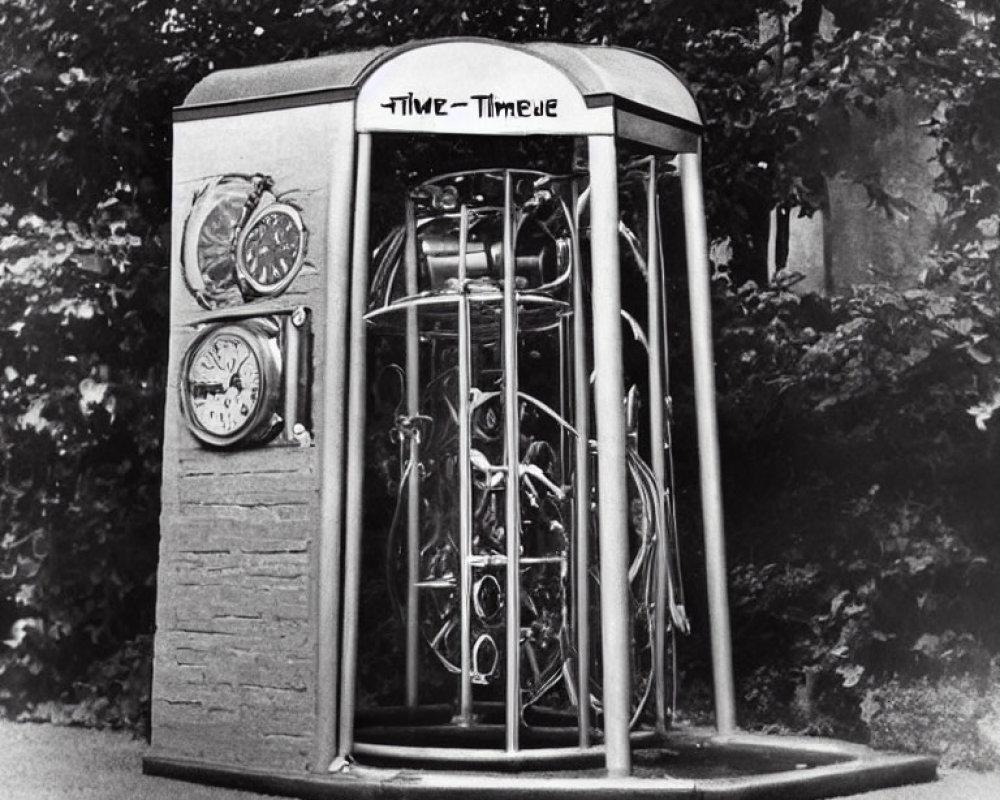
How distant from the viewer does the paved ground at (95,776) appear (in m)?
8.20

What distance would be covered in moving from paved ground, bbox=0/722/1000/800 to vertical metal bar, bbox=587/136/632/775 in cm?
114

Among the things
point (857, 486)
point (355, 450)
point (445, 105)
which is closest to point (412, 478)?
point (355, 450)

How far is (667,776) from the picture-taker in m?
8.04

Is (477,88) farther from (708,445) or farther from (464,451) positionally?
(708,445)

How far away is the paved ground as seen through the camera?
8.20 m

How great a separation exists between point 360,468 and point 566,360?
206cm

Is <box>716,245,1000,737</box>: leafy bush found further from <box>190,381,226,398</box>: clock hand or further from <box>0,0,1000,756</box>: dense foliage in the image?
<box>190,381,226,398</box>: clock hand

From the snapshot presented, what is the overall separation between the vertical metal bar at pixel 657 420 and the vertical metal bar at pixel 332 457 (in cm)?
177

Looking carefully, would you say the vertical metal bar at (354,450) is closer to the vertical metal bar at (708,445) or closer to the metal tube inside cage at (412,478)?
the metal tube inside cage at (412,478)

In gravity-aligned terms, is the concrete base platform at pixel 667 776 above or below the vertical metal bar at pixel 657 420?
below

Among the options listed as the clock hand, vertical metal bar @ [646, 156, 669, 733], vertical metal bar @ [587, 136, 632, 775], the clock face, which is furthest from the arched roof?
the clock hand

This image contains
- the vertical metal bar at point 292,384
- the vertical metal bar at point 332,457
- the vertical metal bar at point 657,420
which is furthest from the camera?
the vertical metal bar at point 657,420

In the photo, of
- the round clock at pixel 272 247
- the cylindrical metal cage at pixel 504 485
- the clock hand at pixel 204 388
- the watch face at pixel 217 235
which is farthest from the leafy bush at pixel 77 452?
the round clock at pixel 272 247

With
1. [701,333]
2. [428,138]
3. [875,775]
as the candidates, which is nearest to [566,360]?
[701,333]
